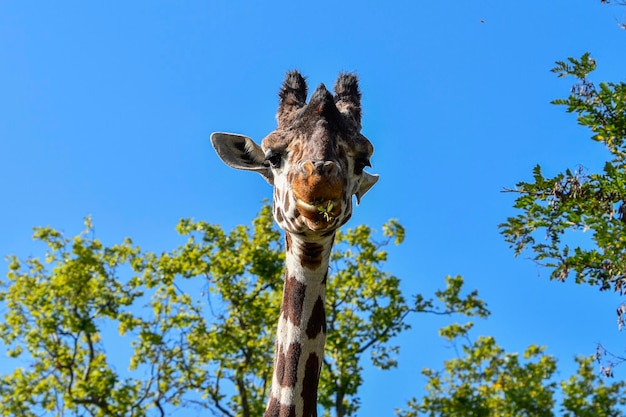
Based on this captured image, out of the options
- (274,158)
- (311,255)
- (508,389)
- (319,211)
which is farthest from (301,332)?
(508,389)

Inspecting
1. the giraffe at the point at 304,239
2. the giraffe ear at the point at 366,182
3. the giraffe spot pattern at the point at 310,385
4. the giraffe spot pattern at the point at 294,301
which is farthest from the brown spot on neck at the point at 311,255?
the giraffe ear at the point at 366,182

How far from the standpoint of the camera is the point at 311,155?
15.3 ft

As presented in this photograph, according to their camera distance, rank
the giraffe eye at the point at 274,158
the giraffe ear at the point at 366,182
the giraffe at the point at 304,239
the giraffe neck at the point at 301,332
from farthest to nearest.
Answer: the giraffe ear at the point at 366,182 < the giraffe eye at the point at 274,158 < the giraffe neck at the point at 301,332 < the giraffe at the point at 304,239

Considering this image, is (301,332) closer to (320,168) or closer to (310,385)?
(310,385)

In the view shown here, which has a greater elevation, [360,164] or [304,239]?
[360,164]

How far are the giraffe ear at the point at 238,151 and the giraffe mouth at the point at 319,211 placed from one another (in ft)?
4.57

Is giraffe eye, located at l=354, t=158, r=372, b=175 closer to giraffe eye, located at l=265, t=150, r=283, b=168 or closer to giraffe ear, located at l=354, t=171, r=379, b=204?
giraffe eye, located at l=265, t=150, r=283, b=168

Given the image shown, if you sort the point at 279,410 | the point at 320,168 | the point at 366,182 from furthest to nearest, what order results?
the point at 366,182 < the point at 279,410 < the point at 320,168

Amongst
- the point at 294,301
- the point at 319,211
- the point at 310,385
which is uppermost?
the point at 319,211

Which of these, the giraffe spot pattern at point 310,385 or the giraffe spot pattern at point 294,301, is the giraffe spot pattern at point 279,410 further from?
the giraffe spot pattern at point 294,301

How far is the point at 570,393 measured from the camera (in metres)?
20.4

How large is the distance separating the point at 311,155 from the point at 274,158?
69cm

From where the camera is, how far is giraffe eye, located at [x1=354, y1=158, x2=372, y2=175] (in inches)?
205

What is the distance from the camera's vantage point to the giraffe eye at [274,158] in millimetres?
5262
